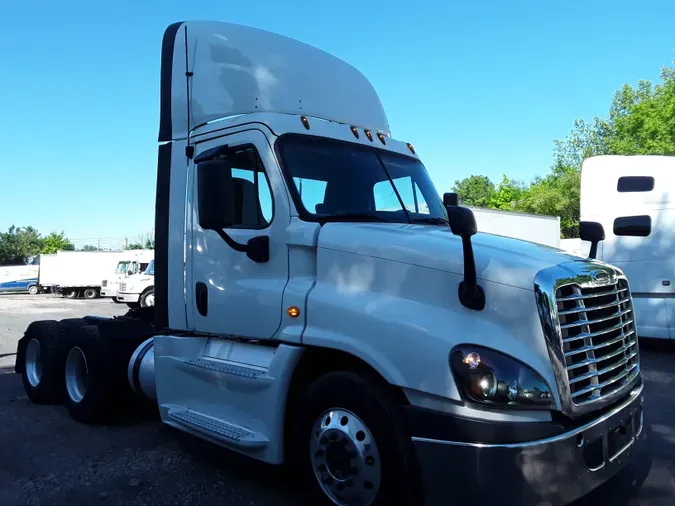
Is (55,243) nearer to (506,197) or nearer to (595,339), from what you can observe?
(506,197)

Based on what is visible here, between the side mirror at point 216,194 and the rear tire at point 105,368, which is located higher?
the side mirror at point 216,194

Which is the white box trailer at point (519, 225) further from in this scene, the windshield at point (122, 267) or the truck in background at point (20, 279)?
the truck in background at point (20, 279)

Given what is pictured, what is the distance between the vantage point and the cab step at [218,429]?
149 inches

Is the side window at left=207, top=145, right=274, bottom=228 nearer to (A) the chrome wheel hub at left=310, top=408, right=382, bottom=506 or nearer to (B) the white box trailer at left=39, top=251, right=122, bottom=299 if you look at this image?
(A) the chrome wheel hub at left=310, top=408, right=382, bottom=506

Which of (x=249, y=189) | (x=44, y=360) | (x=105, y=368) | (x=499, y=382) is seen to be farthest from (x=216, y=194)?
(x=44, y=360)

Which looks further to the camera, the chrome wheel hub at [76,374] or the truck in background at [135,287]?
the truck in background at [135,287]

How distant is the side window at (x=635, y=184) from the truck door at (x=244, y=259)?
8069 mm

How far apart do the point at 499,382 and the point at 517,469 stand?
1.38 feet

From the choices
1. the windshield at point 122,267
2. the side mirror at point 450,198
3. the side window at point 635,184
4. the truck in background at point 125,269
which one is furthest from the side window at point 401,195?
the windshield at point 122,267

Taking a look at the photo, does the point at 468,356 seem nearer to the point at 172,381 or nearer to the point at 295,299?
the point at 295,299

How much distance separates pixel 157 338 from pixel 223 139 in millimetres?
1813

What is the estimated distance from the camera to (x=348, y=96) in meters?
5.23

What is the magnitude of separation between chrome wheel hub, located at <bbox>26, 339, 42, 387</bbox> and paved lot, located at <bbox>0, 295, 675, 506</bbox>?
0.71 meters

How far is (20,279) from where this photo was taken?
157ft
